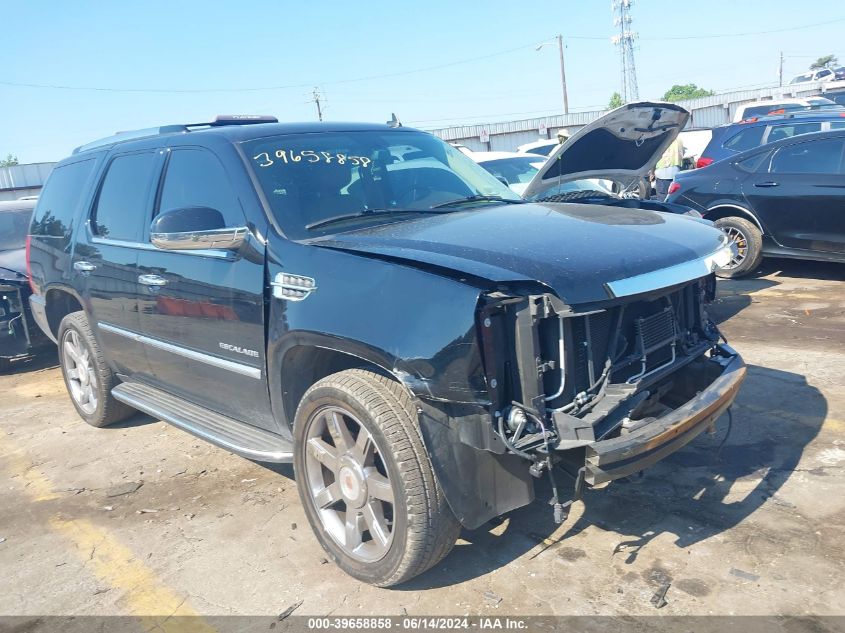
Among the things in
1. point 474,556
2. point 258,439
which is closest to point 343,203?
point 258,439

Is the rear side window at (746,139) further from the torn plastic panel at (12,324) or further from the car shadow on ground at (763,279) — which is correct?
the torn plastic panel at (12,324)

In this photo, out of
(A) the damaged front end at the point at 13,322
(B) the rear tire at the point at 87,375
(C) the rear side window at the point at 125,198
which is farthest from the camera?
(A) the damaged front end at the point at 13,322

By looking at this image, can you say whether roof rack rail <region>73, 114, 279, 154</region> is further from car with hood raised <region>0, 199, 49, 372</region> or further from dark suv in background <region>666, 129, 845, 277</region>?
dark suv in background <region>666, 129, 845, 277</region>

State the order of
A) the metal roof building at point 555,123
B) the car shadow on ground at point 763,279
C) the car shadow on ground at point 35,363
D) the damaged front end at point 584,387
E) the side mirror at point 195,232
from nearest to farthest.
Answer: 1. the damaged front end at point 584,387
2. the side mirror at point 195,232
3. the car shadow on ground at point 763,279
4. the car shadow on ground at point 35,363
5. the metal roof building at point 555,123

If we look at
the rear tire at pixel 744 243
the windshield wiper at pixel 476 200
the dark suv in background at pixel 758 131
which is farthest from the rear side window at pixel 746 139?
the windshield wiper at pixel 476 200

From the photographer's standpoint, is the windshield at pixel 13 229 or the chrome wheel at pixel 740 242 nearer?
the windshield at pixel 13 229

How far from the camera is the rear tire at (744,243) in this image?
8.16 metres

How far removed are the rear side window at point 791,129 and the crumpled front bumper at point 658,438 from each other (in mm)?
8991

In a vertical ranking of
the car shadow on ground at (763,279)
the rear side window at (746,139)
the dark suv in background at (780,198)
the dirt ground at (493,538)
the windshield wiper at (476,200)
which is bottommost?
the dirt ground at (493,538)

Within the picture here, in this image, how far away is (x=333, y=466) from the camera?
10.3 ft

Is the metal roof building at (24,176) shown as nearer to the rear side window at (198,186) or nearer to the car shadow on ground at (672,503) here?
the rear side window at (198,186)

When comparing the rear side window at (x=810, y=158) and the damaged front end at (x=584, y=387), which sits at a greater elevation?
the rear side window at (x=810, y=158)

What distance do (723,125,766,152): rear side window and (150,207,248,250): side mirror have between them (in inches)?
383

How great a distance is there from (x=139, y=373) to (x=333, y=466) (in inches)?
85.4
